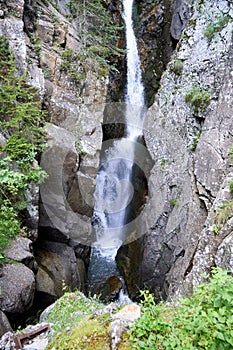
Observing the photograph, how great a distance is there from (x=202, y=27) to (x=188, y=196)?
6.87 meters

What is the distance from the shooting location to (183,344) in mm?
2443

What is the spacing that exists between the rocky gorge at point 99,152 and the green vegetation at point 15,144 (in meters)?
0.35

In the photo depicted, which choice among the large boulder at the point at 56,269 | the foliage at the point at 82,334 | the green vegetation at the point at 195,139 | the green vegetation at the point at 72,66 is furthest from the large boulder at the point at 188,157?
the green vegetation at the point at 72,66

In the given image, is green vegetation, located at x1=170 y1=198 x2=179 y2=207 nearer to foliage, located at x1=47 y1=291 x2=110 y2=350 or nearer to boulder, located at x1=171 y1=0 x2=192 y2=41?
foliage, located at x1=47 y1=291 x2=110 y2=350

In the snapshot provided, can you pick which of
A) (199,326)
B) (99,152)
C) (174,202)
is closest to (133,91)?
(99,152)

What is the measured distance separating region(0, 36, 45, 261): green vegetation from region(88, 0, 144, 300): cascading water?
17.7 ft

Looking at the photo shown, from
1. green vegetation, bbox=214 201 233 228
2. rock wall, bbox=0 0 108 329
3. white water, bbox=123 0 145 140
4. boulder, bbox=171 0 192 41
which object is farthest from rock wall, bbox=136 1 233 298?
Result: rock wall, bbox=0 0 108 329

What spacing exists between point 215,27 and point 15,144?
8218mm

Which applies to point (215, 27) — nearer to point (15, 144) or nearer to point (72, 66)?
point (72, 66)

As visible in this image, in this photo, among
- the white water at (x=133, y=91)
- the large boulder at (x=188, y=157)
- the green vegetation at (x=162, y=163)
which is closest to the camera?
the large boulder at (x=188, y=157)

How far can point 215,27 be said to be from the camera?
376 inches

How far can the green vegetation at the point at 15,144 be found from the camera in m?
6.52

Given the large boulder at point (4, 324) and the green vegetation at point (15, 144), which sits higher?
the green vegetation at point (15, 144)

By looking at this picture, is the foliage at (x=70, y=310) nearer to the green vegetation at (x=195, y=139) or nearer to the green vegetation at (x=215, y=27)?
the green vegetation at (x=195, y=139)
